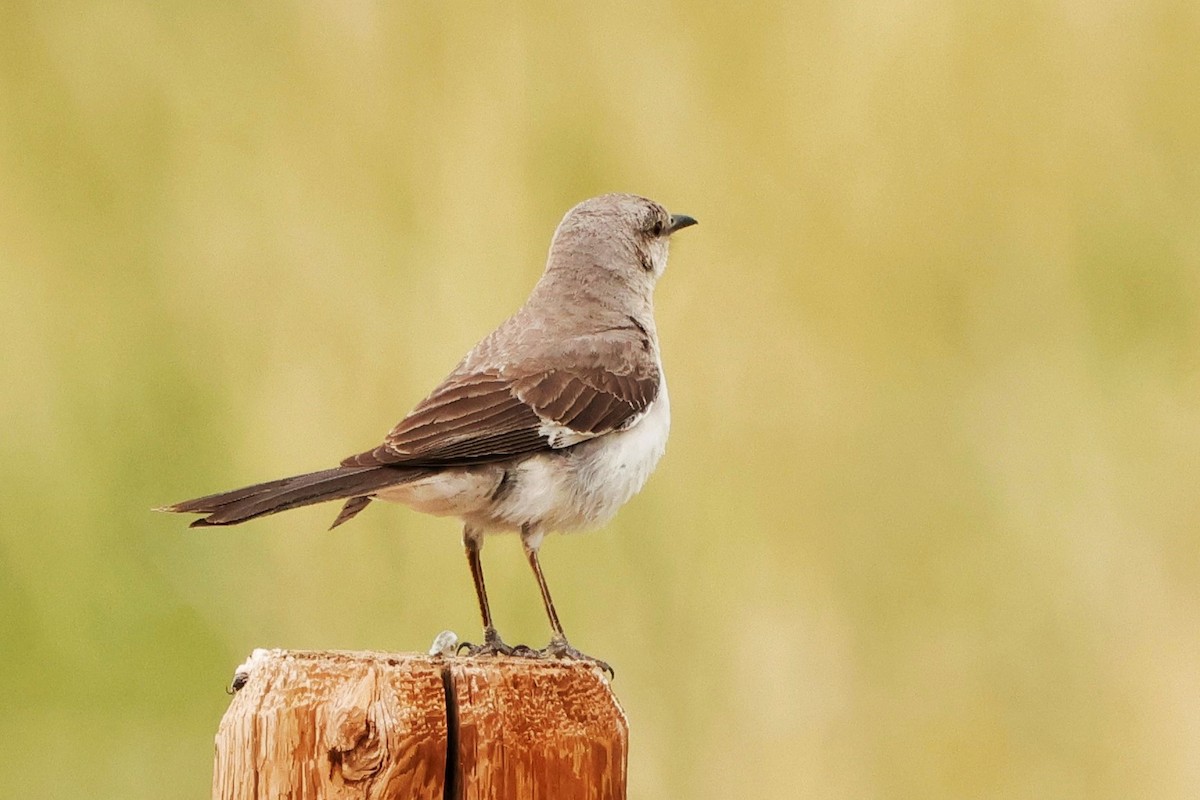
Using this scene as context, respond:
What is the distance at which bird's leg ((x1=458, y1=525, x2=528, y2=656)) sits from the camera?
4102mm

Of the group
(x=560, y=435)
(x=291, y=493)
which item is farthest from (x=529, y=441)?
(x=291, y=493)

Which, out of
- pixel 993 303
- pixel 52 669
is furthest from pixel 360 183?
pixel 993 303

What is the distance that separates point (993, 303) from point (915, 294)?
412 millimetres

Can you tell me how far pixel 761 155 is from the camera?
22.4 ft

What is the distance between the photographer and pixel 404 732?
8.17ft

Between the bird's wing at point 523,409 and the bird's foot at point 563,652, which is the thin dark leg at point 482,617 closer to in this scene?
the bird's foot at point 563,652

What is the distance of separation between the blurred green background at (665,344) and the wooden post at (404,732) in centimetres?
290

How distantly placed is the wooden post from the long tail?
0.73 metres

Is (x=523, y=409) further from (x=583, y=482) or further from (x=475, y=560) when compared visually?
(x=475, y=560)

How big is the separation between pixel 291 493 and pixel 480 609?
3.61ft

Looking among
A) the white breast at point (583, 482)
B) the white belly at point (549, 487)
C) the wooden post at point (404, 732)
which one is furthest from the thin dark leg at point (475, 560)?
the wooden post at point (404, 732)

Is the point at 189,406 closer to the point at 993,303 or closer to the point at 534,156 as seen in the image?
the point at 534,156

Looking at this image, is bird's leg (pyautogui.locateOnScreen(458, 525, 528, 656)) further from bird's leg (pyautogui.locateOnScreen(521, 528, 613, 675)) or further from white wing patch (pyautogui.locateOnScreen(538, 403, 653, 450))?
white wing patch (pyautogui.locateOnScreen(538, 403, 653, 450))

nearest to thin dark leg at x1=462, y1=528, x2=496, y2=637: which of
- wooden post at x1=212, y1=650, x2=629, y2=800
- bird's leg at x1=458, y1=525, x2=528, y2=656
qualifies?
bird's leg at x1=458, y1=525, x2=528, y2=656
